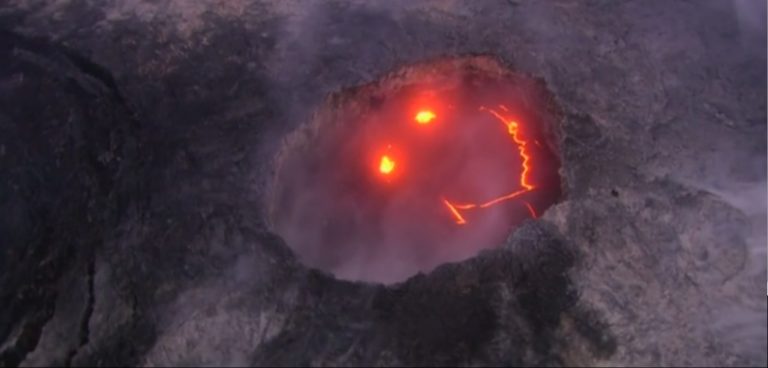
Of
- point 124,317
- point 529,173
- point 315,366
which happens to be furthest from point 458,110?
point 124,317

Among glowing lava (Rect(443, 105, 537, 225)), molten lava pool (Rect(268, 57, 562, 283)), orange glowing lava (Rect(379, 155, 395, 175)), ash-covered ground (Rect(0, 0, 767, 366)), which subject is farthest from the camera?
orange glowing lava (Rect(379, 155, 395, 175))

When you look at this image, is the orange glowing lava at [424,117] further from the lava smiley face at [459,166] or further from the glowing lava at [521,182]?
the glowing lava at [521,182]

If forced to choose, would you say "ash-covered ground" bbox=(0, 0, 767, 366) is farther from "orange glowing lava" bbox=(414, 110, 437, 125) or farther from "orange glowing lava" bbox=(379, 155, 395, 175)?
"orange glowing lava" bbox=(379, 155, 395, 175)

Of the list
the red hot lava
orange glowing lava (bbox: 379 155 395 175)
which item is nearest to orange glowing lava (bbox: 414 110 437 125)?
the red hot lava

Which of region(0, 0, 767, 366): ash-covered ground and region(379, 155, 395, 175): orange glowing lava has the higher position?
region(0, 0, 767, 366): ash-covered ground

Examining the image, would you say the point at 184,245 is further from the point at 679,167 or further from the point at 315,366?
the point at 679,167

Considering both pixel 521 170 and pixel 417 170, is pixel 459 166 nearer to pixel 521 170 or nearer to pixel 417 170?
pixel 417 170

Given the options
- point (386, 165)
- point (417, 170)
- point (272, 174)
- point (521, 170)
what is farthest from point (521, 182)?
point (272, 174)
